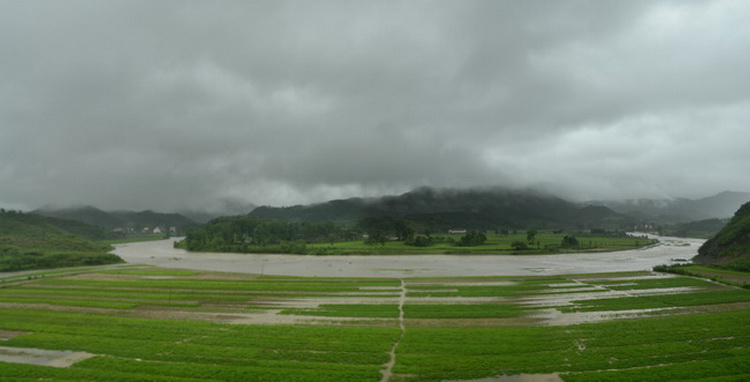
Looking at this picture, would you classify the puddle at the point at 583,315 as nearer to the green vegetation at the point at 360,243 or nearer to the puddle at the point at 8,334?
the puddle at the point at 8,334

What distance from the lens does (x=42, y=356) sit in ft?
81.1

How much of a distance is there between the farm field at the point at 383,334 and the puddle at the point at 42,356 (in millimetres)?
150

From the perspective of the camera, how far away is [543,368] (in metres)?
20.3

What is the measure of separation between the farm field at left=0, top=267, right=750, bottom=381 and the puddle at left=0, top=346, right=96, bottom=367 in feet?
0.49

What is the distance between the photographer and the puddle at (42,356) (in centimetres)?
2344

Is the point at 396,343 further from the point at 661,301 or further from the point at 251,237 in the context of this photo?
the point at 251,237

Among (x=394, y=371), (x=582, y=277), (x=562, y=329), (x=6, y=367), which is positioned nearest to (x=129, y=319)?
(x=6, y=367)

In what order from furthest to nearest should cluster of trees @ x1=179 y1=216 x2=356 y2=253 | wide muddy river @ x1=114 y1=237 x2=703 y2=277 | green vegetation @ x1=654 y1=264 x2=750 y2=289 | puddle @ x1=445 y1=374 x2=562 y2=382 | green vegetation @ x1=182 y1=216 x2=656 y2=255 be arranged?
1. cluster of trees @ x1=179 y1=216 x2=356 y2=253
2. green vegetation @ x1=182 y1=216 x2=656 y2=255
3. wide muddy river @ x1=114 y1=237 x2=703 y2=277
4. green vegetation @ x1=654 y1=264 x2=750 y2=289
5. puddle @ x1=445 y1=374 x2=562 y2=382

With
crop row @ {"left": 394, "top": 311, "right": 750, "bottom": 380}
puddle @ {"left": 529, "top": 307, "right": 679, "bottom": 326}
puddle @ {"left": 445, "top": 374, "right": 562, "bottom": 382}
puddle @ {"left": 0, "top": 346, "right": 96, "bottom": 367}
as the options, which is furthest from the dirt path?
puddle @ {"left": 0, "top": 346, "right": 96, "bottom": 367}

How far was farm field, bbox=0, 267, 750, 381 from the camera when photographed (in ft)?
67.1

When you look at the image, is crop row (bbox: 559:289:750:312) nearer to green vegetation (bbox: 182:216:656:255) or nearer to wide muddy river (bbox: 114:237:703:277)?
wide muddy river (bbox: 114:237:703:277)

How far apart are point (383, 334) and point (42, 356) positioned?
2355 centimetres

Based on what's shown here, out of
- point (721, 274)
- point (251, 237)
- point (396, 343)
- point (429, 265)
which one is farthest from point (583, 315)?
point (251, 237)

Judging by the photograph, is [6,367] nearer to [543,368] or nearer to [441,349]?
[441,349]
